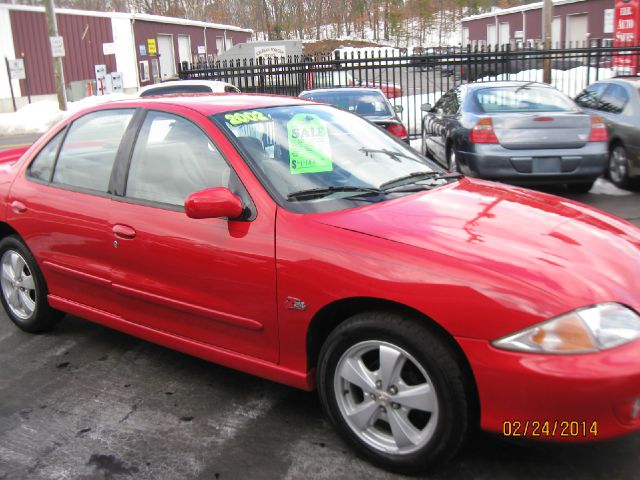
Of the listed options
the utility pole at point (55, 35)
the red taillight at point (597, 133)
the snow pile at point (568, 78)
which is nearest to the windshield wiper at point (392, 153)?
the red taillight at point (597, 133)

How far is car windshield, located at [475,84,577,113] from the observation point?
8328 mm

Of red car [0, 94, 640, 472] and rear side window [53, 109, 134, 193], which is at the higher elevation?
rear side window [53, 109, 134, 193]

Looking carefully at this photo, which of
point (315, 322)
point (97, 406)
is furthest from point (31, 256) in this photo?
point (315, 322)

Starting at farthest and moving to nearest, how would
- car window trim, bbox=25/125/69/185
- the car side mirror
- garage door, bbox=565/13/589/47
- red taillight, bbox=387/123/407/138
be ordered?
garage door, bbox=565/13/589/47 → red taillight, bbox=387/123/407/138 → car window trim, bbox=25/125/69/185 → the car side mirror

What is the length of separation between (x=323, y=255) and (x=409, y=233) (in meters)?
0.39

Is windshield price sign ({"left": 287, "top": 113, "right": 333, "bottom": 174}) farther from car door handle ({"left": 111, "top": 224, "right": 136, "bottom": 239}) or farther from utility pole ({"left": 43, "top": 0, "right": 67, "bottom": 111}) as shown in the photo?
utility pole ({"left": 43, "top": 0, "right": 67, "bottom": 111})

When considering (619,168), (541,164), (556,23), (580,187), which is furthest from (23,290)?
(556,23)

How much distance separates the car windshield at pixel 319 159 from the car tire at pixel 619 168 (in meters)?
5.76

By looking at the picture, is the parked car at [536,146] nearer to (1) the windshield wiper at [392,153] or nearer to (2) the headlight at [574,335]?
(1) the windshield wiper at [392,153]

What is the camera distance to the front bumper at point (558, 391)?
228 cm

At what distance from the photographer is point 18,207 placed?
4.25 metres

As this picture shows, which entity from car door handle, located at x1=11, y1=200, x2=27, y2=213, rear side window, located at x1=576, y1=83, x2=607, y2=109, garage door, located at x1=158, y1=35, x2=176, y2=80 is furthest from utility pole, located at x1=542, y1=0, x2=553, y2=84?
garage door, located at x1=158, y1=35, x2=176, y2=80

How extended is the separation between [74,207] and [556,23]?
39522mm

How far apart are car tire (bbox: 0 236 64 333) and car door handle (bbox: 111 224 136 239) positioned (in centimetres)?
102
